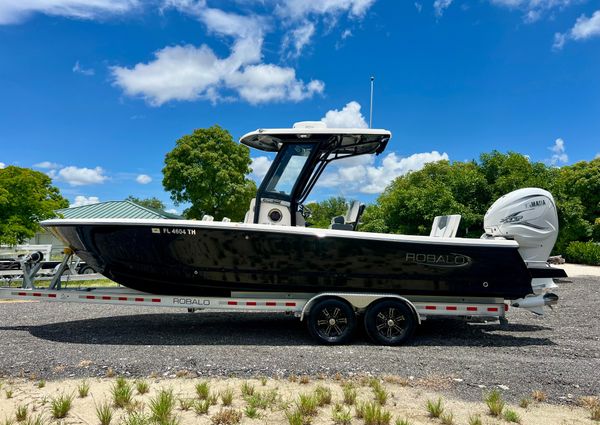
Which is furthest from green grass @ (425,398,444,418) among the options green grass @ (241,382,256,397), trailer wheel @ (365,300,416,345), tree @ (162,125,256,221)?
tree @ (162,125,256,221)

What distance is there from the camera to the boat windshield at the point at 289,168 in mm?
6402

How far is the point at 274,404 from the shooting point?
370 cm

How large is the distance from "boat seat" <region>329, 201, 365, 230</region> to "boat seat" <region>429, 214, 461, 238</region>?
121 cm

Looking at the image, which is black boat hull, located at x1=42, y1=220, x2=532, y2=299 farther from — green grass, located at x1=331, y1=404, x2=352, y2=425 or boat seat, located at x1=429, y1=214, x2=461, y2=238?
green grass, located at x1=331, y1=404, x2=352, y2=425

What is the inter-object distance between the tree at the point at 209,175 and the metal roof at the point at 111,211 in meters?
2.05

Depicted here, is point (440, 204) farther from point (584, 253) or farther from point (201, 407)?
point (201, 407)

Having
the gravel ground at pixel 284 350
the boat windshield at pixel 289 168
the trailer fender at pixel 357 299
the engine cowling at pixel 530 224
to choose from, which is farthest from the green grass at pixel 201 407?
the engine cowling at pixel 530 224

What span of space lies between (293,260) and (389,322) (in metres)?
1.52

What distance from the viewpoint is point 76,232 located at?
5.92 meters

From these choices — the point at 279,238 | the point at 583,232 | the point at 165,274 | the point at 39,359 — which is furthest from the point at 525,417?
the point at 583,232

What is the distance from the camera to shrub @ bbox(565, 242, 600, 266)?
20297mm

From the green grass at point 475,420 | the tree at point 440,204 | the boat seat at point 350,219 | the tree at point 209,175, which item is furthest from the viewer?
the tree at point 209,175

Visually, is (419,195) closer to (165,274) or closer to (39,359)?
(165,274)

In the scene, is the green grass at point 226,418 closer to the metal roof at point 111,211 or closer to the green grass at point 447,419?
the green grass at point 447,419
